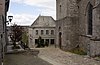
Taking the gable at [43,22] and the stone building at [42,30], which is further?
the gable at [43,22]

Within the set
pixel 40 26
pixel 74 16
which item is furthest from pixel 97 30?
pixel 40 26

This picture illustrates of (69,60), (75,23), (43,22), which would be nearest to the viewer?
(69,60)

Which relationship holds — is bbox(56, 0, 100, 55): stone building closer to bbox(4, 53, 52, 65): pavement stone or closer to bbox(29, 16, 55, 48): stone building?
bbox(4, 53, 52, 65): pavement stone

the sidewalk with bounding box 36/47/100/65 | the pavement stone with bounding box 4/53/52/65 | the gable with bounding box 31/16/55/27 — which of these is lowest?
the sidewalk with bounding box 36/47/100/65

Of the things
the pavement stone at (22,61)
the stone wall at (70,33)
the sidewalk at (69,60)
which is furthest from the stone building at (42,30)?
the pavement stone at (22,61)

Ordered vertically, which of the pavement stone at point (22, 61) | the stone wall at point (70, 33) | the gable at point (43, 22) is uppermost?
the gable at point (43, 22)

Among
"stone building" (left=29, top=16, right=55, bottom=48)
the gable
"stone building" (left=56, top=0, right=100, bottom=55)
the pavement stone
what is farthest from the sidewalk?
the gable

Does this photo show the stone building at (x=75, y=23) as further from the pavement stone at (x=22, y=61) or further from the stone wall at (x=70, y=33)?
the pavement stone at (x=22, y=61)

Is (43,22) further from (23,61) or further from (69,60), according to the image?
(23,61)

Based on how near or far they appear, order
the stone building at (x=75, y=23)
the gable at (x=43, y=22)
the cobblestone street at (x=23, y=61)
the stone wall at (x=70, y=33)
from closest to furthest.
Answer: the cobblestone street at (x=23, y=61), the stone building at (x=75, y=23), the stone wall at (x=70, y=33), the gable at (x=43, y=22)

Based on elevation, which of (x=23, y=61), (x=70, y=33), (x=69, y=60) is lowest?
(x=69, y=60)

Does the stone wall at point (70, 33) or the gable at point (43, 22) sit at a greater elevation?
the gable at point (43, 22)

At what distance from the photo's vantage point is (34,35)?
183 feet

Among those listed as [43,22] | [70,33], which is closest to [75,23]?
[70,33]
